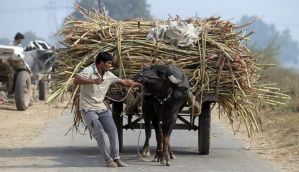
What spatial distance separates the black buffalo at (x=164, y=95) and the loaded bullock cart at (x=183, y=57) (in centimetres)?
47

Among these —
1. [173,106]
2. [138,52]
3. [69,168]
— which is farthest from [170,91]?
[69,168]

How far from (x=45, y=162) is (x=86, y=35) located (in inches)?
85.3

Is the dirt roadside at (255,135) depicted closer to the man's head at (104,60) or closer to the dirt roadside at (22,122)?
the dirt roadside at (22,122)

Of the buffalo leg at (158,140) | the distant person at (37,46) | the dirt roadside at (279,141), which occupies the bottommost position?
the dirt roadside at (279,141)

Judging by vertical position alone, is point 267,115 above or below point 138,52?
below

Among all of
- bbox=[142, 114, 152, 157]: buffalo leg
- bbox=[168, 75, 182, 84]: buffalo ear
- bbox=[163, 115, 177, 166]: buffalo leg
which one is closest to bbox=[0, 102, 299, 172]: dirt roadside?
bbox=[163, 115, 177, 166]: buffalo leg

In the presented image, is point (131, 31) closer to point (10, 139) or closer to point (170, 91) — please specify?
point (170, 91)

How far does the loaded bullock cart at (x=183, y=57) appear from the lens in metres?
11.0

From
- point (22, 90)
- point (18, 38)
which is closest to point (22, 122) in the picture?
point (22, 90)

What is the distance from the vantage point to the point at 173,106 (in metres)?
10.5

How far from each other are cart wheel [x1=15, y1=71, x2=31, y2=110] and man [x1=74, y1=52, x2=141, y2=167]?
31.8ft

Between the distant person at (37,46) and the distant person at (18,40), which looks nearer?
the distant person at (18,40)

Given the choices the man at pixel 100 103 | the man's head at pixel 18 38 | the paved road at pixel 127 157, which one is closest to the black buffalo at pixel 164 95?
the man at pixel 100 103

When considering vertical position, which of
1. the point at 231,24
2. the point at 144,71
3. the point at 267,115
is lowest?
the point at 267,115
